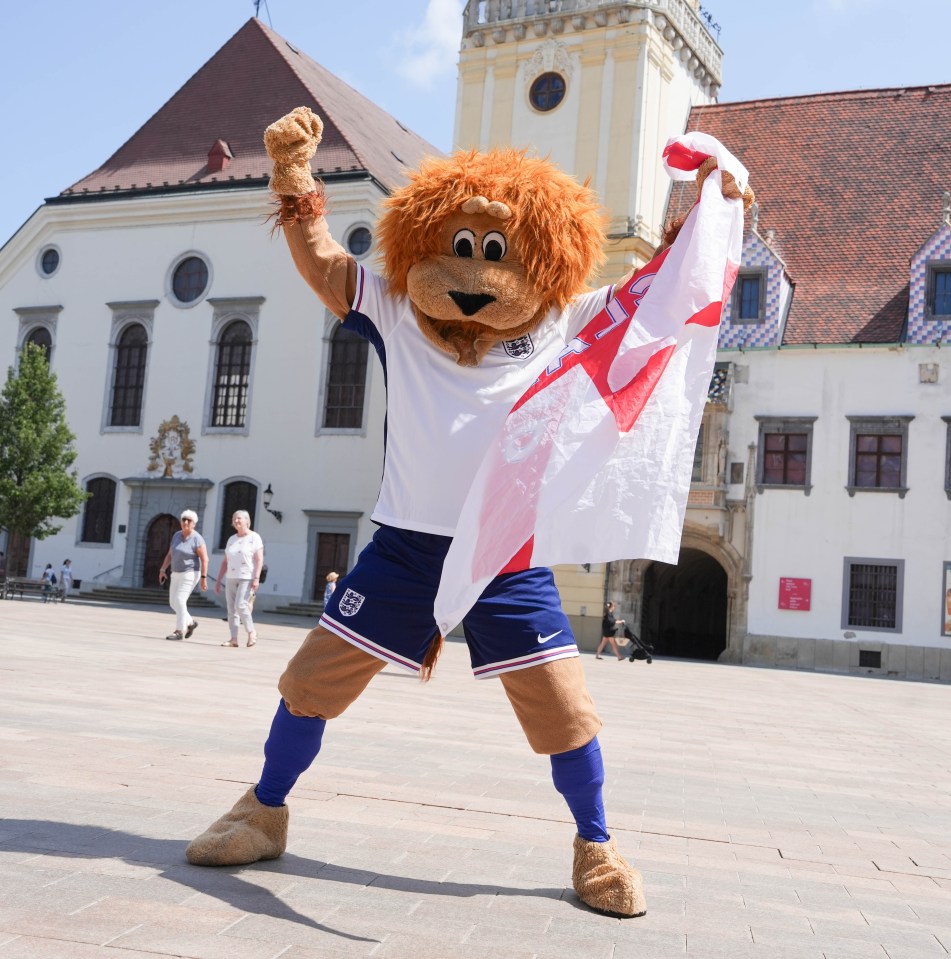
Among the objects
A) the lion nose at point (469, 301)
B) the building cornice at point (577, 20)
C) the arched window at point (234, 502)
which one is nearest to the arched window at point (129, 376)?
the arched window at point (234, 502)

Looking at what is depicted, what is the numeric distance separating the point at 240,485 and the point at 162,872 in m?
29.4

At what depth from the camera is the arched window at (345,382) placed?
102 feet

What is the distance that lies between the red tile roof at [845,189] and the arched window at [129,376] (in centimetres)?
1589

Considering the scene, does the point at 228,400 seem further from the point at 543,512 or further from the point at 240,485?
the point at 543,512

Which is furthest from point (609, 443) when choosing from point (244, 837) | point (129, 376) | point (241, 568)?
point (129, 376)

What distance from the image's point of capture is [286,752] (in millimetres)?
3787

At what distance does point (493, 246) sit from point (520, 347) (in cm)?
37

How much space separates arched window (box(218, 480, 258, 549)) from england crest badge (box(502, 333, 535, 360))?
2838cm

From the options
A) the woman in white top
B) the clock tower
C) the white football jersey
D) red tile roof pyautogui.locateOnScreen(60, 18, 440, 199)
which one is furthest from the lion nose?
red tile roof pyautogui.locateOnScreen(60, 18, 440, 199)

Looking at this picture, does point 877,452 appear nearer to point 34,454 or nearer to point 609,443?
point 34,454

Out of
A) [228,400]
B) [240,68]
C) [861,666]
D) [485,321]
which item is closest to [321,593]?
[228,400]

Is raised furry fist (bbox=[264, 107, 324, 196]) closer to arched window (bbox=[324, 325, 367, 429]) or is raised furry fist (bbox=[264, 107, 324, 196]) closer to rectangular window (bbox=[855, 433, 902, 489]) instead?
rectangular window (bbox=[855, 433, 902, 489])

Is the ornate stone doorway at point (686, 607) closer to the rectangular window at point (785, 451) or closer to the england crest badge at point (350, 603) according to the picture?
the rectangular window at point (785, 451)

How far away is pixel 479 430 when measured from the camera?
12.9 ft
